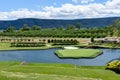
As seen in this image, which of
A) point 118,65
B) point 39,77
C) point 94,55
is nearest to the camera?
point 39,77

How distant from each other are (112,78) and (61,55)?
48.1 metres

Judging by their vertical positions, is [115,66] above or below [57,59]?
above

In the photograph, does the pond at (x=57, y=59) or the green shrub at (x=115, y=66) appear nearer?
the green shrub at (x=115, y=66)

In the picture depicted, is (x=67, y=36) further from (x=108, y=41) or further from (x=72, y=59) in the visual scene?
(x=72, y=59)

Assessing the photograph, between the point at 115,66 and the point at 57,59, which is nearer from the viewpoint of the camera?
the point at 115,66

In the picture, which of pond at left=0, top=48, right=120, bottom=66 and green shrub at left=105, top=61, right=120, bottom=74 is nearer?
green shrub at left=105, top=61, right=120, bottom=74

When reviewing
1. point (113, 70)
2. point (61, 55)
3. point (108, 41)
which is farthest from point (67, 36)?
point (113, 70)

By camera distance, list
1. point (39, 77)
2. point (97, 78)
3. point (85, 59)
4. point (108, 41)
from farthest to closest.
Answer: point (108, 41), point (85, 59), point (97, 78), point (39, 77)

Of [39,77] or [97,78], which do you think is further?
[97,78]

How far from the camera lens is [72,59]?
6750 cm

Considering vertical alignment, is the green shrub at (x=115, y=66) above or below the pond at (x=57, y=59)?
above

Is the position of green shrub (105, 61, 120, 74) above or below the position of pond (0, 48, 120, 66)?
above

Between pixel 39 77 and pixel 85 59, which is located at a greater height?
pixel 39 77

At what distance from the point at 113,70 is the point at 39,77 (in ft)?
27.6
